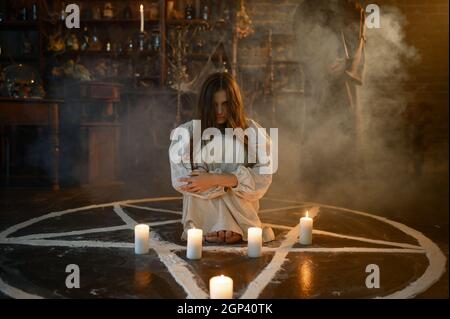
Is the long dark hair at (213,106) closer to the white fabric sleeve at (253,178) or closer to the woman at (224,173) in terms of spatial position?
the woman at (224,173)

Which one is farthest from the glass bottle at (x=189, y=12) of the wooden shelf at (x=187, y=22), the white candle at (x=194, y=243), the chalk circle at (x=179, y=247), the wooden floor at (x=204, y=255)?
the white candle at (x=194, y=243)

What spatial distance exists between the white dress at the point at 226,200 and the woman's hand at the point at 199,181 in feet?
0.25

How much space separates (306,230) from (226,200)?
0.48 metres

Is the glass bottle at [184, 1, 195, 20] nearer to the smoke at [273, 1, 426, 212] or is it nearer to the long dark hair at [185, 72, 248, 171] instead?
the smoke at [273, 1, 426, 212]

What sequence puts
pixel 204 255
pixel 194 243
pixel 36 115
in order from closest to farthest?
pixel 194 243, pixel 204 255, pixel 36 115

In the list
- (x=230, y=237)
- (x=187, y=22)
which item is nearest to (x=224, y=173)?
(x=230, y=237)

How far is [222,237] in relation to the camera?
9.73 feet

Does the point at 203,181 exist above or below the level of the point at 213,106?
below

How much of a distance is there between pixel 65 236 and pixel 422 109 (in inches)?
181

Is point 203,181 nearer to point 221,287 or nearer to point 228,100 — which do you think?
point 228,100

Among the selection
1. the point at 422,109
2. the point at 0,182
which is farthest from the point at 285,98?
the point at 0,182

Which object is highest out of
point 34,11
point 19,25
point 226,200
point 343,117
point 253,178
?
point 34,11

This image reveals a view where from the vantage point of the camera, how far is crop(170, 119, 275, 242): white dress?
2.90 metres

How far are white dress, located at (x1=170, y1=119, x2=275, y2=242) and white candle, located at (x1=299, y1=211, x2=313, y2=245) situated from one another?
0.64 feet
